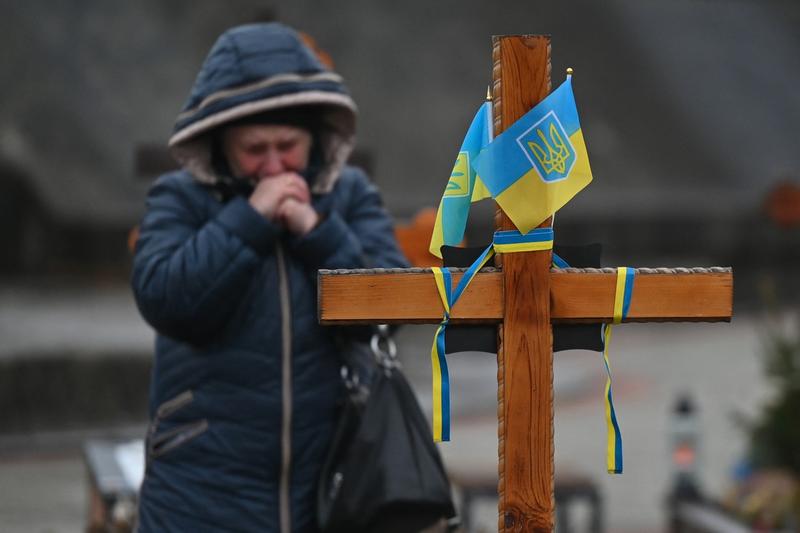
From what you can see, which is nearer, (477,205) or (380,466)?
(380,466)

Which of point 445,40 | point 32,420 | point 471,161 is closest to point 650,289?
point 471,161

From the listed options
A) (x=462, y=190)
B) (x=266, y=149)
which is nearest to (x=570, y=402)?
(x=266, y=149)

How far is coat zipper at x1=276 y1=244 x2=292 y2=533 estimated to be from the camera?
2990mm

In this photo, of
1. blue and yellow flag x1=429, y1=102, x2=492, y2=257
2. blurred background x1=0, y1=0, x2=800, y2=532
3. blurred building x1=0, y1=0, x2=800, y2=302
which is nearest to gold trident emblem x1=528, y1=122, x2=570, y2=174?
blue and yellow flag x1=429, y1=102, x2=492, y2=257

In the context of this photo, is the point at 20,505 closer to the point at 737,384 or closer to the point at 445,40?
the point at 737,384

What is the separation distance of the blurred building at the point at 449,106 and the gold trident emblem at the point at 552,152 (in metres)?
13.0

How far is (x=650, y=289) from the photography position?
7.49ft

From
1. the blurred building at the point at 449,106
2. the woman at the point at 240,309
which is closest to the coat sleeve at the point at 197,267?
the woman at the point at 240,309

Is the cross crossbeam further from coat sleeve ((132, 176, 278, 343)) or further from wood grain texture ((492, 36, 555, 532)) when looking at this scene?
coat sleeve ((132, 176, 278, 343))

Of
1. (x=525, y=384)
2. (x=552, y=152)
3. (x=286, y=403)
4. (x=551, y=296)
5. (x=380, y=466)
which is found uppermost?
(x=552, y=152)

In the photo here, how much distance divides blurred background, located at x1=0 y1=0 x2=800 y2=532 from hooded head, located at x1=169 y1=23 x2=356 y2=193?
1.48 m

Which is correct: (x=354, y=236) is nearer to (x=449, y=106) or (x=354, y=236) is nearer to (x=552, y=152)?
(x=552, y=152)

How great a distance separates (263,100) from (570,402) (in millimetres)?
9020

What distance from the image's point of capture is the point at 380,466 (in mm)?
3014
